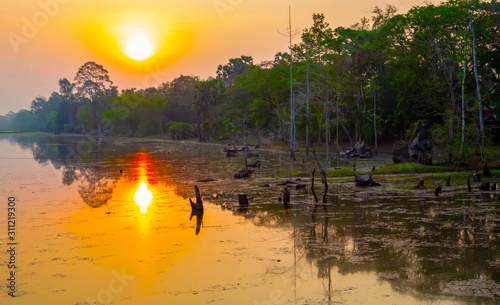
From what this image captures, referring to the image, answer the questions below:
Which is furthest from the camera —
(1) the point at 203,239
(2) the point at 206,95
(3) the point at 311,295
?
(2) the point at 206,95

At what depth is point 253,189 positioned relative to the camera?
24875 mm

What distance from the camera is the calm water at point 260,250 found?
32.4 ft

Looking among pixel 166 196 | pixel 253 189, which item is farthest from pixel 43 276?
pixel 253 189

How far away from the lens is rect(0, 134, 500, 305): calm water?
9891 millimetres

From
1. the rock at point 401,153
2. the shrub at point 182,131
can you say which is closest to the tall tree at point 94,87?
the shrub at point 182,131

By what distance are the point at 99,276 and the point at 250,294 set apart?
3.70 metres

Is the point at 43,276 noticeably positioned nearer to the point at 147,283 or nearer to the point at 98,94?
the point at 147,283

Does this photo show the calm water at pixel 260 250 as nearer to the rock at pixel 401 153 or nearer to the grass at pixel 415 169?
the grass at pixel 415 169

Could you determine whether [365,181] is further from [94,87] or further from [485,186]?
[94,87]

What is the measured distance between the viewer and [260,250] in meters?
13.1

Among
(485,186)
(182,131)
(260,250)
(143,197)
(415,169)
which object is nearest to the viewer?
(260,250)

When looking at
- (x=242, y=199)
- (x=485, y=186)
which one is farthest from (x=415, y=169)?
(x=242, y=199)

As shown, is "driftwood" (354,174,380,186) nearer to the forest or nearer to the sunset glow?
the forest

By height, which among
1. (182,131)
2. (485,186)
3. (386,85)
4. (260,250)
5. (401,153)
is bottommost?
(260,250)
